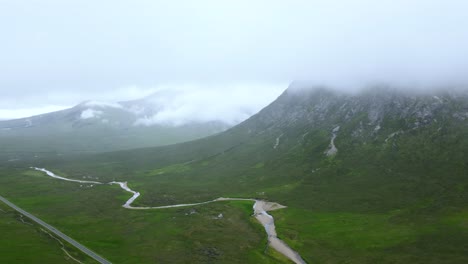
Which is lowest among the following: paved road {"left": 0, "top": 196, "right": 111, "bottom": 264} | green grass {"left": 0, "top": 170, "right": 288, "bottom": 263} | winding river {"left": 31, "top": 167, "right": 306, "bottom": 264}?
winding river {"left": 31, "top": 167, "right": 306, "bottom": 264}

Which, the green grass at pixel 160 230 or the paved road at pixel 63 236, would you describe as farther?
the green grass at pixel 160 230

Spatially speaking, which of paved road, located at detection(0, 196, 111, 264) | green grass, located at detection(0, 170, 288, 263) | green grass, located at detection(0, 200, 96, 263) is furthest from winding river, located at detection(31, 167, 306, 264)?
green grass, located at detection(0, 200, 96, 263)

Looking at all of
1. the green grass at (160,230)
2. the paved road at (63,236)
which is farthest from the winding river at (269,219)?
the paved road at (63,236)

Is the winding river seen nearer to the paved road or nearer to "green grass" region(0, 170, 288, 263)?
"green grass" region(0, 170, 288, 263)

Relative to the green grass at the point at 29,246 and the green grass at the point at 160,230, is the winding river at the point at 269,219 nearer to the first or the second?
the green grass at the point at 160,230

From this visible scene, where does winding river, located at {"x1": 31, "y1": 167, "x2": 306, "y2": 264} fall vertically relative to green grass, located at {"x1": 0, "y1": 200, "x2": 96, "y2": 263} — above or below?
below

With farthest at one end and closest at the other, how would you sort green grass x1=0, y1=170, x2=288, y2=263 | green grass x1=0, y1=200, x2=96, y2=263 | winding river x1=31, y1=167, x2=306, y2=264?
winding river x1=31, y1=167, x2=306, y2=264 < green grass x1=0, y1=170, x2=288, y2=263 < green grass x1=0, y1=200, x2=96, y2=263

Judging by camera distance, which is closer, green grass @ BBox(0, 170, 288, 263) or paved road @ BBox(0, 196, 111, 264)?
paved road @ BBox(0, 196, 111, 264)

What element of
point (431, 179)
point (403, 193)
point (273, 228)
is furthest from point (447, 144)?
point (273, 228)

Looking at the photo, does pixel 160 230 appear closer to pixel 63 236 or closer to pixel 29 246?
pixel 63 236

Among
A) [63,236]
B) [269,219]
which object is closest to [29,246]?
[63,236]

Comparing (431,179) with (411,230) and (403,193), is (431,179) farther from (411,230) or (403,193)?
(411,230)
